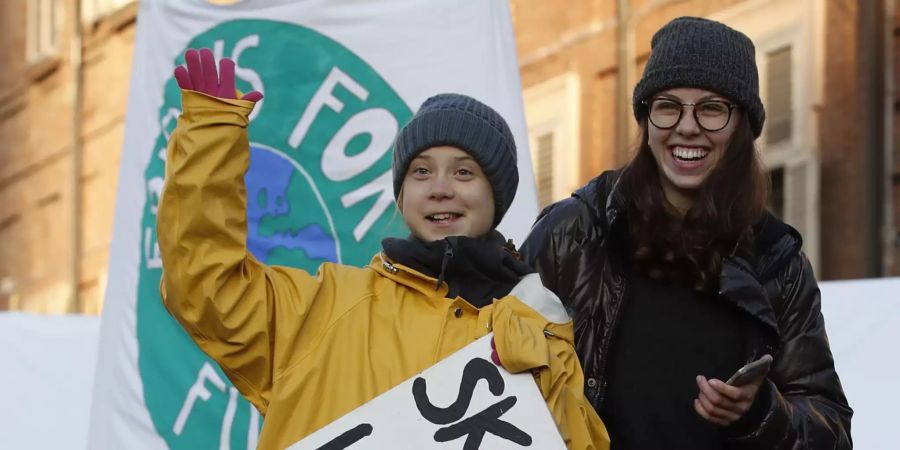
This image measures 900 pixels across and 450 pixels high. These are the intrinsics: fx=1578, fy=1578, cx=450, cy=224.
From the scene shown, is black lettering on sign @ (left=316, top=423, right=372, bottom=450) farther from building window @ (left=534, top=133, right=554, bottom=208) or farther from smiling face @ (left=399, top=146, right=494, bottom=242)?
building window @ (left=534, top=133, right=554, bottom=208)

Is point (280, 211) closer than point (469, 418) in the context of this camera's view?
No

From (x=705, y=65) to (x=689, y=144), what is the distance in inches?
4.9

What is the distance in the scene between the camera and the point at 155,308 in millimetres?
3842

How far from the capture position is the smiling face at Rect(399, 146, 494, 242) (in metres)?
2.38

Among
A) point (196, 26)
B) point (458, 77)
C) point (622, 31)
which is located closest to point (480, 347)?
point (458, 77)

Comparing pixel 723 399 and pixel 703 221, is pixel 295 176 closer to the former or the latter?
pixel 703 221

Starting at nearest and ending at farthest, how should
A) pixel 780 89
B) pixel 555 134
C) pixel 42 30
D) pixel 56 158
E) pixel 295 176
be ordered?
pixel 295 176 < pixel 780 89 < pixel 555 134 < pixel 56 158 < pixel 42 30

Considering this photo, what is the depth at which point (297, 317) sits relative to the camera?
2.23 m

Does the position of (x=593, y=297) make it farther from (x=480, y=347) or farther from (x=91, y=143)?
(x=91, y=143)

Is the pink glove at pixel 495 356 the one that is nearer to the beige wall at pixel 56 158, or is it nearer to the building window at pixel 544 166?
the building window at pixel 544 166

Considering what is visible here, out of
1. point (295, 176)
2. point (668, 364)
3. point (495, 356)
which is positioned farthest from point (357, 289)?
point (295, 176)

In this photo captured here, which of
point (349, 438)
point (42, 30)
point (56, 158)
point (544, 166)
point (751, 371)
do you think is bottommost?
point (349, 438)

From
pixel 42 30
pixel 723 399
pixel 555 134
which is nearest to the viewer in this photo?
pixel 723 399

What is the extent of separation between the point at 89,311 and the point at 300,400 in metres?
8.74
